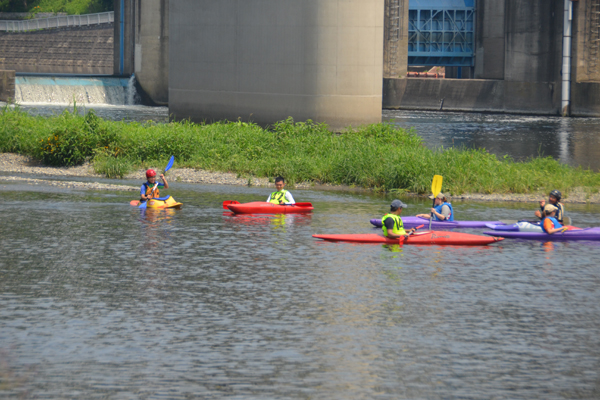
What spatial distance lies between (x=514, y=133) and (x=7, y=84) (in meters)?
32.1

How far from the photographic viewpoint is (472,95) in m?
60.2

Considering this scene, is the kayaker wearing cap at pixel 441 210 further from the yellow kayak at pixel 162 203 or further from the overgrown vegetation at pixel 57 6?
the overgrown vegetation at pixel 57 6

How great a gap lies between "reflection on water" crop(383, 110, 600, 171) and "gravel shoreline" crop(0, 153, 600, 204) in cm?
833

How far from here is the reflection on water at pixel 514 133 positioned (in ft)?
118

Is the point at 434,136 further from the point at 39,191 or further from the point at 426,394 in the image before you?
the point at 426,394

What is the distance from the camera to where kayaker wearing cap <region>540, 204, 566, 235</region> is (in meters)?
16.7

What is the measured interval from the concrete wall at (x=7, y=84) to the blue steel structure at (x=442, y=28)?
1207 inches

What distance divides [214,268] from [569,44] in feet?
147

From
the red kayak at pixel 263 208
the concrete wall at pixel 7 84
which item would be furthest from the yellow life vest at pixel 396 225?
the concrete wall at pixel 7 84

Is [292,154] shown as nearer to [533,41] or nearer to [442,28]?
[533,41]

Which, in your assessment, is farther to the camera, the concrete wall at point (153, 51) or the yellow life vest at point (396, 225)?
the concrete wall at point (153, 51)

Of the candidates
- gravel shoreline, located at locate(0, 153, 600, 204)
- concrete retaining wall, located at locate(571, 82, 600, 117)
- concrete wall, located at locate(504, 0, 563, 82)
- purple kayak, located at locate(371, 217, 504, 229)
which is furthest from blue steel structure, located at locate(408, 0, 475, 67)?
purple kayak, located at locate(371, 217, 504, 229)

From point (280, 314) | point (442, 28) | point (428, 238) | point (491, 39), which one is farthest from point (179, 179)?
Answer: point (442, 28)

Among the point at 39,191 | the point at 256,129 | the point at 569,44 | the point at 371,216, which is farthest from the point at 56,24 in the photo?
the point at 371,216
